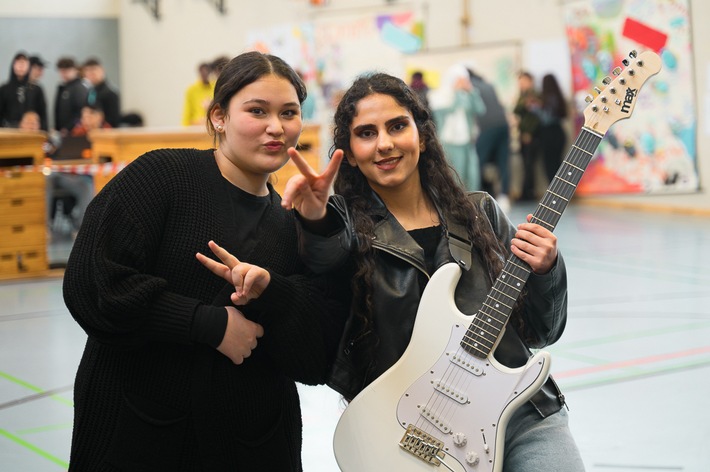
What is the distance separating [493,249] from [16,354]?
13.6ft

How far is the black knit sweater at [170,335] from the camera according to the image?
241cm

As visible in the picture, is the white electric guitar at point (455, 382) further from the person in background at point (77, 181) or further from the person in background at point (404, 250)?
the person in background at point (77, 181)

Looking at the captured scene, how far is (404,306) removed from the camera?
2.62 m

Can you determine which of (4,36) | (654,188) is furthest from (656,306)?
(4,36)

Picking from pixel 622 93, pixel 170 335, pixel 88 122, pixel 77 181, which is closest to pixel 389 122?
pixel 622 93

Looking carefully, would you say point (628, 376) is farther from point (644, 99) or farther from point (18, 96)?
point (18, 96)

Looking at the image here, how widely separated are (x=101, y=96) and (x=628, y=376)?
31.5ft

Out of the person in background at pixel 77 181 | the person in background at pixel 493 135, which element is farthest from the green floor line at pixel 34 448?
the person in background at pixel 493 135

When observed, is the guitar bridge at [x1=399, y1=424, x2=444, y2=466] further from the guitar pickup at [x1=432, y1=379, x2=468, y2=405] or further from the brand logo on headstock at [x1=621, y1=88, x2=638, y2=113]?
the brand logo on headstock at [x1=621, y1=88, x2=638, y2=113]

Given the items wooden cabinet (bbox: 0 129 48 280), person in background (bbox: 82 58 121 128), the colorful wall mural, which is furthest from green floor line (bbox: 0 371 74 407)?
the colorful wall mural

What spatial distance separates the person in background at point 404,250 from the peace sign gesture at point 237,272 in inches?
5.9

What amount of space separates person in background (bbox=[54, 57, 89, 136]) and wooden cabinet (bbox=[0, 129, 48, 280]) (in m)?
4.03

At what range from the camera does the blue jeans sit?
2.52 m

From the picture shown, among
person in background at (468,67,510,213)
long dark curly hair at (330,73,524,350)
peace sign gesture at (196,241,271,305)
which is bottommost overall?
person in background at (468,67,510,213)
